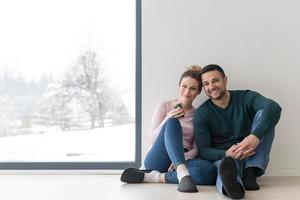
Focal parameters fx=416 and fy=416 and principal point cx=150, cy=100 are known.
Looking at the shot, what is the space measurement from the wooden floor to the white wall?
18.0 inches

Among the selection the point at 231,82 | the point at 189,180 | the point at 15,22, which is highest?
the point at 15,22

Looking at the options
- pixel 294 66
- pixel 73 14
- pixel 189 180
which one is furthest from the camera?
pixel 73 14

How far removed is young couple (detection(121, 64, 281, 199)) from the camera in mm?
2682

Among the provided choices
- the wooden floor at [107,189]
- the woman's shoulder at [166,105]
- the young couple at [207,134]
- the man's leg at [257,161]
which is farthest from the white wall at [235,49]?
the man's leg at [257,161]

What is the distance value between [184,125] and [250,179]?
25.3 inches

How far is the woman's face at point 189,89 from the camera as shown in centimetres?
303

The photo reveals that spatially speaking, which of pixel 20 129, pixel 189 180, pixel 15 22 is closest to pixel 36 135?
pixel 20 129

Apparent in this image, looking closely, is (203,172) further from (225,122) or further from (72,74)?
(72,74)

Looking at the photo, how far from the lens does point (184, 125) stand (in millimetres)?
3082

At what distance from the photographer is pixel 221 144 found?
2961 mm

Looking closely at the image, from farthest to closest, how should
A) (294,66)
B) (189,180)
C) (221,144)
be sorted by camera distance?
(294,66), (221,144), (189,180)

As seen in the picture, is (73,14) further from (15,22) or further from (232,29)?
(232,29)

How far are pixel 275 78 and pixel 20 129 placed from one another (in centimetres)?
218

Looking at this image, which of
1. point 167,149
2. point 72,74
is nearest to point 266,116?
point 167,149
